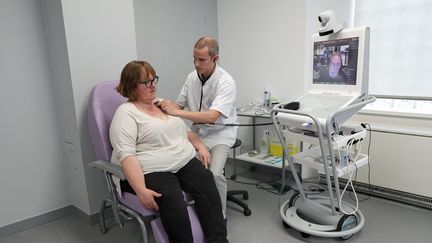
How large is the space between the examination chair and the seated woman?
0.17 feet

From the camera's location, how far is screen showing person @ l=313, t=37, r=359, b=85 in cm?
183

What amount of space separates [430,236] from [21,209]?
111 inches

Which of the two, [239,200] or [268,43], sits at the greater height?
[268,43]

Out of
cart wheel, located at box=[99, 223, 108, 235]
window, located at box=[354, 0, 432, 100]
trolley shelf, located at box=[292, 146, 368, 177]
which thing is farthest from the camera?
window, located at box=[354, 0, 432, 100]

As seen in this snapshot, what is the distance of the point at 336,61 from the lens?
75.6 inches

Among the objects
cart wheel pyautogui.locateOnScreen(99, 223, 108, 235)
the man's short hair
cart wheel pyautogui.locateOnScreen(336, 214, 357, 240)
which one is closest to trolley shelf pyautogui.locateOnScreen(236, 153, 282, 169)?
cart wheel pyautogui.locateOnScreen(336, 214, 357, 240)

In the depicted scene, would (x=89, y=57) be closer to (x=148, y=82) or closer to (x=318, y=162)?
(x=148, y=82)

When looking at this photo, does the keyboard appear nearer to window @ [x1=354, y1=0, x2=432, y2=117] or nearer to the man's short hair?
the man's short hair

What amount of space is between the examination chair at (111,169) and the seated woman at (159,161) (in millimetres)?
52

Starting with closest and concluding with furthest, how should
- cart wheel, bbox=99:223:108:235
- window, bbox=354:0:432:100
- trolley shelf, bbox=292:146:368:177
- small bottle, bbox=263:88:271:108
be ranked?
1. trolley shelf, bbox=292:146:368:177
2. cart wheel, bbox=99:223:108:235
3. window, bbox=354:0:432:100
4. small bottle, bbox=263:88:271:108

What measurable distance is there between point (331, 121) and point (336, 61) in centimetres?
46

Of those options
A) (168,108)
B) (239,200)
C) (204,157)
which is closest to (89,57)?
(168,108)

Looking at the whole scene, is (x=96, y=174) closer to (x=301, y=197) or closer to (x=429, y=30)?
(x=301, y=197)

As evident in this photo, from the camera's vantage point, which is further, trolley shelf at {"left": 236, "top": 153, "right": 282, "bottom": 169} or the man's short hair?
trolley shelf at {"left": 236, "top": 153, "right": 282, "bottom": 169}
